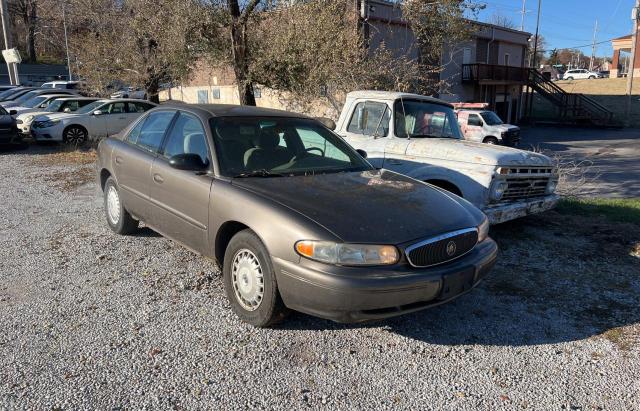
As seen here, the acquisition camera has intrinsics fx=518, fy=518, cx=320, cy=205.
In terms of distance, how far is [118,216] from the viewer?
6027 mm

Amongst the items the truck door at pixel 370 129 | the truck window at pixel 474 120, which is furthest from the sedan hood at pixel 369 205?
the truck window at pixel 474 120

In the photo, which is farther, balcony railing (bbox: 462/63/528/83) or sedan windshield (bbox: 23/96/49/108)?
balcony railing (bbox: 462/63/528/83)

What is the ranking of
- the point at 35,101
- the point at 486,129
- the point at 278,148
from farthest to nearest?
1. the point at 486,129
2. the point at 35,101
3. the point at 278,148

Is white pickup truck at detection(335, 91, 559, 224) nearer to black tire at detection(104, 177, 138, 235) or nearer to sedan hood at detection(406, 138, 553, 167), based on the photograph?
sedan hood at detection(406, 138, 553, 167)

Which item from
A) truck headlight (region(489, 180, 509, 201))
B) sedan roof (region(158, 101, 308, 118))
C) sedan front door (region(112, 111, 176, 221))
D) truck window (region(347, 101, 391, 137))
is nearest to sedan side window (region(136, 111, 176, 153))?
sedan front door (region(112, 111, 176, 221))

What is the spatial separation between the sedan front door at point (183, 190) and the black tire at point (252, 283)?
40 cm

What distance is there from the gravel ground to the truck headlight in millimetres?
713

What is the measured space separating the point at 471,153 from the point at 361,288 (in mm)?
3373

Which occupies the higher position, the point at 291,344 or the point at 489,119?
the point at 489,119

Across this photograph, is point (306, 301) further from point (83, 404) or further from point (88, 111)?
point (88, 111)

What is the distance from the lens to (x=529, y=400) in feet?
10.1

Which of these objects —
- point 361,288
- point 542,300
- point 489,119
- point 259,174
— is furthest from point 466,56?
point 361,288

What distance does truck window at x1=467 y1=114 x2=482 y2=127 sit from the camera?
21703 millimetres

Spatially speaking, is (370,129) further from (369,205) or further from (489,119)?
(489,119)
